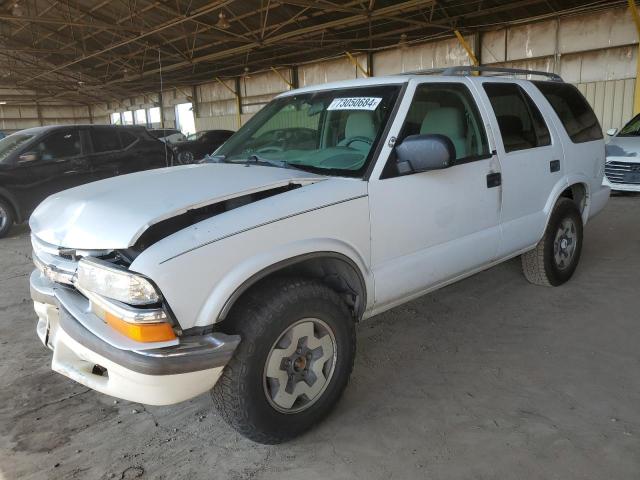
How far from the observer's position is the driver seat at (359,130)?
297 cm

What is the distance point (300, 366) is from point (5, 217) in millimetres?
7309

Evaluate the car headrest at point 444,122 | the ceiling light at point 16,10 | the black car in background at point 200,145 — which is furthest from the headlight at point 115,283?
the ceiling light at point 16,10

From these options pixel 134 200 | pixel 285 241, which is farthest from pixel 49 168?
pixel 285 241

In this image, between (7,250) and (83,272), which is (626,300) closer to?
(83,272)

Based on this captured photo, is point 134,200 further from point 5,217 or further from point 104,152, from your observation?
point 104,152

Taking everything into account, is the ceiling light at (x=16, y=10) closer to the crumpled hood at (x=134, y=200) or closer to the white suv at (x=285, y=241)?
the white suv at (x=285, y=241)

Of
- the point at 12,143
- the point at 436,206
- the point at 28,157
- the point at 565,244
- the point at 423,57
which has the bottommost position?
the point at 565,244

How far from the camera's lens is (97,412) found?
2912mm

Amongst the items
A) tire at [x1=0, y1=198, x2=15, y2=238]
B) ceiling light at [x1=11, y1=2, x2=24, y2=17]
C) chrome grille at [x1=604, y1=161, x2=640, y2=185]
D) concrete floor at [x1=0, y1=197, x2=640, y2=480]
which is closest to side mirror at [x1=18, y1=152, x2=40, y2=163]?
tire at [x1=0, y1=198, x2=15, y2=238]

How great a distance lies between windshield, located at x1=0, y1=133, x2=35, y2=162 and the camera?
26.2 feet

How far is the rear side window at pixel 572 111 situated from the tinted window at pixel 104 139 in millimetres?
7129

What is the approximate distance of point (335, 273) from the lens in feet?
8.98

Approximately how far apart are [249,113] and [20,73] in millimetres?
13127

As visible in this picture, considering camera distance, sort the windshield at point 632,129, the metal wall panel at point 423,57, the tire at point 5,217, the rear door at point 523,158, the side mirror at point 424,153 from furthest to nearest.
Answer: the metal wall panel at point 423,57 < the windshield at point 632,129 < the tire at point 5,217 < the rear door at point 523,158 < the side mirror at point 424,153
